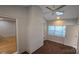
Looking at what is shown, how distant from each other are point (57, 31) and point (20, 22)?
289 centimetres

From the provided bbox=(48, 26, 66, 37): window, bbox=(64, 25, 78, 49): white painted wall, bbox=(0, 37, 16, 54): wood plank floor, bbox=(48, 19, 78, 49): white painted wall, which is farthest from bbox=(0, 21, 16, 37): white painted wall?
bbox=(64, 25, 78, 49): white painted wall

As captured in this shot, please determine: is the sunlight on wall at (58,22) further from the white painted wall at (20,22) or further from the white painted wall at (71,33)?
the white painted wall at (20,22)

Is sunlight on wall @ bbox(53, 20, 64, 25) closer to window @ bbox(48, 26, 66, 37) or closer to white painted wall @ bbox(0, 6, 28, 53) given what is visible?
window @ bbox(48, 26, 66, 37)

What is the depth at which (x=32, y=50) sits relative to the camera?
8.43ft

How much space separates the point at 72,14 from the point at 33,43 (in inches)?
103

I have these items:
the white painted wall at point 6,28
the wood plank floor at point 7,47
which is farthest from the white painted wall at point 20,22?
the white painted wall at point 6,28

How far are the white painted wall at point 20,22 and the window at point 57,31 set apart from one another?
2496mm

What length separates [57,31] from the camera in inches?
178

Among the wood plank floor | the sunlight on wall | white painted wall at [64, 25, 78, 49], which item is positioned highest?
the sunlight on wall

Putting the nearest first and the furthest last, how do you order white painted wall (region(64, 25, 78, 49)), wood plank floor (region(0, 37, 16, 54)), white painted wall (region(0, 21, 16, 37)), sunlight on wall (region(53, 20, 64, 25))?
wood plank floor (region(0, 37, 16, 54)) → white painted wall (region(64, 25, 78, 49)) → sunlight on wall (region(53, 20, 64, 25)) → white painted wall (region(0, 21, 16, 37))

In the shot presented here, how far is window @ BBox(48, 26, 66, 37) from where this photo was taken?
419cm

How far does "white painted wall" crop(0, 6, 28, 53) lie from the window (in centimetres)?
250

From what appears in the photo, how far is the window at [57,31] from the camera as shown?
4.19 m
